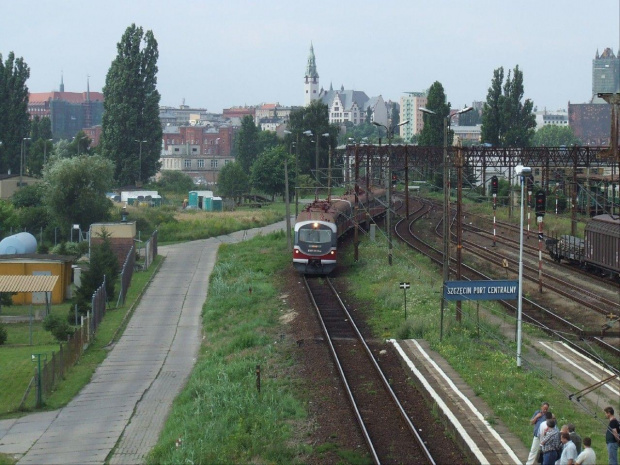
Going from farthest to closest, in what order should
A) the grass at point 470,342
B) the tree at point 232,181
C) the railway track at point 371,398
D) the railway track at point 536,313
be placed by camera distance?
the tree at point 232,181 < the railway track at point 536,313 < the grass at point 470,342 < the railway track at point 371,398

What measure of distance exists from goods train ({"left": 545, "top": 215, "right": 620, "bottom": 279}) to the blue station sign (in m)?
14.5

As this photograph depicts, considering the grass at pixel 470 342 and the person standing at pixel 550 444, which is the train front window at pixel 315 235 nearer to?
the grass at pixel 470 342

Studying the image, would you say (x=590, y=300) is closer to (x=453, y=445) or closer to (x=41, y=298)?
(x=453, y=445)

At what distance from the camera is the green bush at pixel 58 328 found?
3197 centimetres

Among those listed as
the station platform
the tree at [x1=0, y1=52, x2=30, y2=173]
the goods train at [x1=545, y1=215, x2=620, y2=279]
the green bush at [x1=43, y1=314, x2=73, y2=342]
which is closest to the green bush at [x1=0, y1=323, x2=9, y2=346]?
the green bush at [x1=43, y1=314, x2=73, y2=342]

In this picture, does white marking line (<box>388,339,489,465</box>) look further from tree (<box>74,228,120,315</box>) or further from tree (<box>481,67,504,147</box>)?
tree (<box>481,67,504,147</box>)

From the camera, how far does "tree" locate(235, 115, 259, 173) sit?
131m

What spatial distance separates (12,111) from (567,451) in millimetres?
82157

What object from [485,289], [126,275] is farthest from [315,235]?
[485,289]

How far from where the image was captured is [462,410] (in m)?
19.4

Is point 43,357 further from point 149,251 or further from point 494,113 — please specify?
point 494,113

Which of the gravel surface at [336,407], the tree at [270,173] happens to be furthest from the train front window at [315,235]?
the tree at [270,173]

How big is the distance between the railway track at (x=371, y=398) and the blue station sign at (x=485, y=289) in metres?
2.93

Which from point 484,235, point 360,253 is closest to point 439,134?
point 484,235
